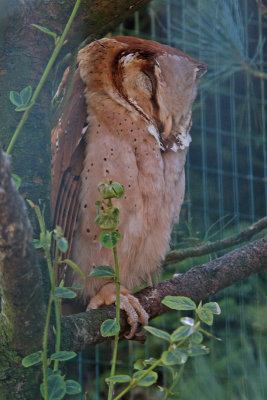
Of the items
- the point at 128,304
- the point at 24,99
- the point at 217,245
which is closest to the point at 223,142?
the point at 217,245

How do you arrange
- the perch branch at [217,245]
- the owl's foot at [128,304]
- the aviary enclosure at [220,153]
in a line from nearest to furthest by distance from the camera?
1. the owl's foot at [128,304]
2. the perch branch at [217,245]
3. the aviary enclosure at [220,153]

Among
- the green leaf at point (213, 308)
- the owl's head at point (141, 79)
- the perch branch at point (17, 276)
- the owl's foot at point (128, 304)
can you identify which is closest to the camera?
the perch branch at point (17, 276)

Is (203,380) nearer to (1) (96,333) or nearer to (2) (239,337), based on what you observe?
(1) (96,333)

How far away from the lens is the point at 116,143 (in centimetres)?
140

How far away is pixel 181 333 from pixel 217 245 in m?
1.04

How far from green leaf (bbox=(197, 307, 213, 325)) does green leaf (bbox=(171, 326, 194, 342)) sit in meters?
0.04

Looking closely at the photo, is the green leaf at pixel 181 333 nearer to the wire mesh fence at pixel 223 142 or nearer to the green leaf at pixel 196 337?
the green leaf at pixel 196 337

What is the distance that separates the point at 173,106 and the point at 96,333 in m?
0.65

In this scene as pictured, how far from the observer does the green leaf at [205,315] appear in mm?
673

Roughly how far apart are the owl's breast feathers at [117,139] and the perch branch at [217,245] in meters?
0.22

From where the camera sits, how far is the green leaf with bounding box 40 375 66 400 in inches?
25.6

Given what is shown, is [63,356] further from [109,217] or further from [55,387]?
[109,217]

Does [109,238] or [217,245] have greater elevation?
[109,238]

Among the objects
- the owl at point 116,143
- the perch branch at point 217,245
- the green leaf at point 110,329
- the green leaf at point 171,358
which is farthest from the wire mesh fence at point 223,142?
the green leaf at point 171,358
